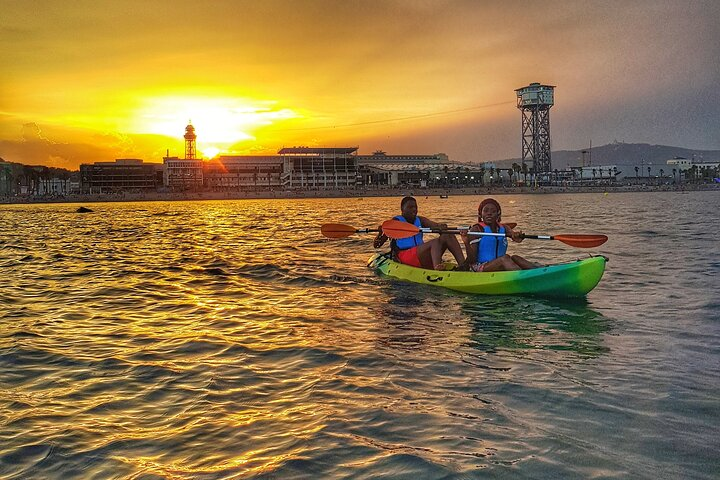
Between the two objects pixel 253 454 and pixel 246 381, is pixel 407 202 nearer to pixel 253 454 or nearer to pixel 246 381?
pixel 246 381

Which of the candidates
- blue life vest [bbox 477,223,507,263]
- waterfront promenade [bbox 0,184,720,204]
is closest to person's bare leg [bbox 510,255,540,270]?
blue life vest [bbox 477,223,507,263]

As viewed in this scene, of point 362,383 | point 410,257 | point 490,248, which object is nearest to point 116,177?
point 410,257

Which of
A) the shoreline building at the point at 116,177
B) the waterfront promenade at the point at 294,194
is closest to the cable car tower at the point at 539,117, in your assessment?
the waterfront promenade at the point at 294,194

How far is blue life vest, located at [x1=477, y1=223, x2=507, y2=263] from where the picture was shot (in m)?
11.7

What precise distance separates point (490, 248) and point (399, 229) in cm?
237

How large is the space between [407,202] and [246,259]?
942 cm

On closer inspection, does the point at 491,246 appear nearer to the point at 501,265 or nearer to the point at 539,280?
the point at 501,265

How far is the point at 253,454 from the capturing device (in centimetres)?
472

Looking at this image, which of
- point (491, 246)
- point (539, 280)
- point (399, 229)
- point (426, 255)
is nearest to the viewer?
point (539, 280)

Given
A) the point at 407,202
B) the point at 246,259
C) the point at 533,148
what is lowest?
the point at 246,259

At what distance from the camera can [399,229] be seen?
1341 cm

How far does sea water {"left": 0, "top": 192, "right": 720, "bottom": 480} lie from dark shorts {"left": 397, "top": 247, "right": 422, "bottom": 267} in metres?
0.62

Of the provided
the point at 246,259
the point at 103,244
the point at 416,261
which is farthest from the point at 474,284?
the point at 103,244

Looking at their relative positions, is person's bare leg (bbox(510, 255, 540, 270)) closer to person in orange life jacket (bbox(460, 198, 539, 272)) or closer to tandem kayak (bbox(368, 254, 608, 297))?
person in orange life jacket (bbox(460, 198, 539, 272))
